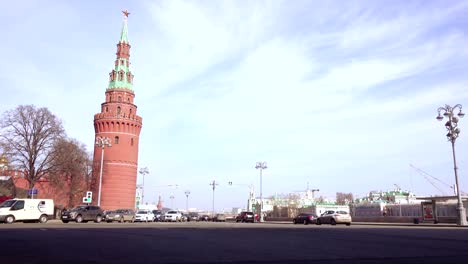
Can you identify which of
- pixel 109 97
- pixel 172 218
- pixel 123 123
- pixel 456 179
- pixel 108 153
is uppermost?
pixel 109 97

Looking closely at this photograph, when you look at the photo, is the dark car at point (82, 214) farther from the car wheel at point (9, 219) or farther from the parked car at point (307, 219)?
the parked car at point (307, 219)

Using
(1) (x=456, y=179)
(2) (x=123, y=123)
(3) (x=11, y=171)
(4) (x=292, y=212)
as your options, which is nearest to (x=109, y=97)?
(2) (x=123, y=123)

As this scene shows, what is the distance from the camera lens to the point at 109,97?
80062mm

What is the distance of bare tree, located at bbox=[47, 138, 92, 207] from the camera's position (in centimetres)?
5559

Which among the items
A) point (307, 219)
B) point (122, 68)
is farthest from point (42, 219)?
point (122, 68)

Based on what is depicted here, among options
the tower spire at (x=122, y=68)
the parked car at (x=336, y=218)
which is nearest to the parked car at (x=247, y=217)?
the parked car at (x=336, y=218)

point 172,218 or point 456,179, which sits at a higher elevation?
point 456,179

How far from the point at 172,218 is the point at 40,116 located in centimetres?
2223

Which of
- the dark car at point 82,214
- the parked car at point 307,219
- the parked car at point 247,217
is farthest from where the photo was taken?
the parked car at point 247,217

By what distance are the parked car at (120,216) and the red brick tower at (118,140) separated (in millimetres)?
26160

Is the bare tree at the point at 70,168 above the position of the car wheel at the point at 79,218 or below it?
above

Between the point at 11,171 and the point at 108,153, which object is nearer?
the point at 11,171

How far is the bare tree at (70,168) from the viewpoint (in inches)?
2189

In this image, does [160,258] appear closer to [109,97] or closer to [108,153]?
[108,153]
